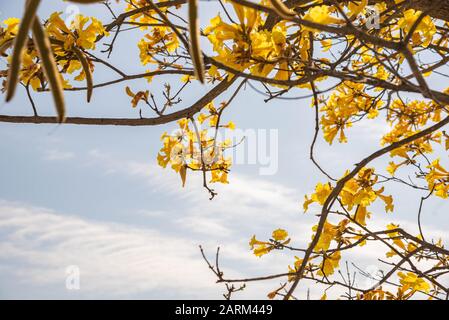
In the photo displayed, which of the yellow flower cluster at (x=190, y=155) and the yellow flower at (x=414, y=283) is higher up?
the yellow flower cluster at (x=190, y=155)

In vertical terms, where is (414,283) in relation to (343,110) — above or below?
below

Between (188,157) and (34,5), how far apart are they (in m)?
2.44

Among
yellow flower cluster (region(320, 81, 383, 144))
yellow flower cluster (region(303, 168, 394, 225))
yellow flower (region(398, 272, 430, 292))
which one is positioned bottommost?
yellow flower (region(398, 272, 430, 292))

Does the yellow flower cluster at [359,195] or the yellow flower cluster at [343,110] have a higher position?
the yellow flower cluster at [343,110]

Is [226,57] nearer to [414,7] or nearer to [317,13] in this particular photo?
[317,13]

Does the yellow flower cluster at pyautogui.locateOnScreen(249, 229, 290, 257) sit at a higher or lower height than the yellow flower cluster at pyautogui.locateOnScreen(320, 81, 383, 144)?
lower

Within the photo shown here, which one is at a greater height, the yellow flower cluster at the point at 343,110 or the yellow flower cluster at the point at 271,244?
the yellow flower cluster at the point at 343,110

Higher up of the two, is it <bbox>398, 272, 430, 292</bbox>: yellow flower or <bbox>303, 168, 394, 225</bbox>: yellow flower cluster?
<bbox>303, 168, 394, 225</bbox>: yellow flower cluster

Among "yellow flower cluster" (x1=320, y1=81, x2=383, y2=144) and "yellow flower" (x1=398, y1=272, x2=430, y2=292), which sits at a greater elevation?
"yellow flower cluster" (x1=320, y1=81, x2=383, y2=144)

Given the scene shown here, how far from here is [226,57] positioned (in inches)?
71.4

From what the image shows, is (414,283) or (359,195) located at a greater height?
(359,195)

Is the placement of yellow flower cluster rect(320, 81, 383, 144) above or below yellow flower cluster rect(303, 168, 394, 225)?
above

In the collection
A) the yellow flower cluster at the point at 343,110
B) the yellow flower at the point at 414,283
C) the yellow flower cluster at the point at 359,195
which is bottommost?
the yellow flower at the point at 414,283
